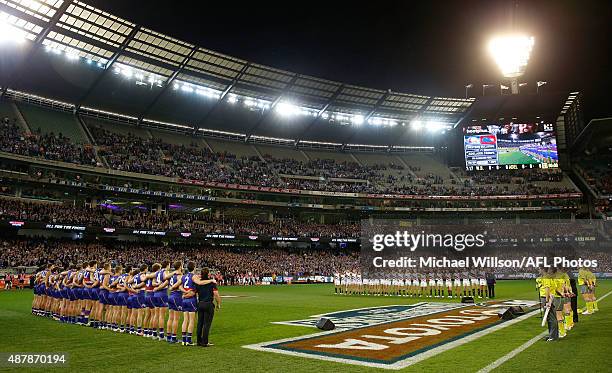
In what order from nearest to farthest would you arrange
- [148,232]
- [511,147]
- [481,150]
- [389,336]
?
[389,336] → [148,232] → [511,147] → [481,150]

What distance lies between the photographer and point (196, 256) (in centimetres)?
5053

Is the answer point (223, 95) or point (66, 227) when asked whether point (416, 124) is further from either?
point (66, 227)

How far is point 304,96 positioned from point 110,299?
53.6 metres

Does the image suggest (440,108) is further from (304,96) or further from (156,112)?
(156,112)

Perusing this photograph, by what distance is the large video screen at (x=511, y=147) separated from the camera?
58.3 meters

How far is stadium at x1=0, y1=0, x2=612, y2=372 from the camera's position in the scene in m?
11.5

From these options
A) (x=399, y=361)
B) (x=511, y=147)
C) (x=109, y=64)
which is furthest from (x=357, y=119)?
(x=399, y=361)

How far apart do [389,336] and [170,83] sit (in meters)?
49.9

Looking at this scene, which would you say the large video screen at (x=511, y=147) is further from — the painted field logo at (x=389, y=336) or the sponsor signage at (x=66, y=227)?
the sponsor signage at (x=66, y=227)

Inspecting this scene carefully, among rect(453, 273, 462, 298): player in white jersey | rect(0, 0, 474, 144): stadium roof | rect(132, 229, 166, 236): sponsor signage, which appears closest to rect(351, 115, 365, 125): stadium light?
rect(0, 0, 474, 144): stadium roof

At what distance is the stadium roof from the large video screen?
11.5 meters

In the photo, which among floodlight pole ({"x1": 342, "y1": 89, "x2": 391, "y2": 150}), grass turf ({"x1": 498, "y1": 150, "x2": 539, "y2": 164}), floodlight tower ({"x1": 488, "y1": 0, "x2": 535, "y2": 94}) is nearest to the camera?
floodlight tower ({"x1": 488, "y1": 0, "x2": 535, "y2": 94})

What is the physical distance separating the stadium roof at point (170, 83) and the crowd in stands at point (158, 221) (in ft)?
44.8

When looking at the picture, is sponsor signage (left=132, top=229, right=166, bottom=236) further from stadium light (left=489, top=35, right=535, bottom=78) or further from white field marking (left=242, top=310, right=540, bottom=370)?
white field marking (left=242, top=310, right=540, bottom=370)
